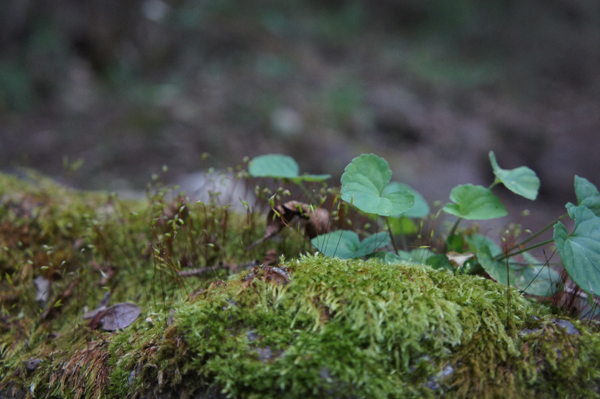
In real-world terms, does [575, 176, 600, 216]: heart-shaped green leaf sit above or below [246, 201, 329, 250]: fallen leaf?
above

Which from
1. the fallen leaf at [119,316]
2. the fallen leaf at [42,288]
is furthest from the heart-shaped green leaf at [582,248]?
the fallen leaf at [42,288]

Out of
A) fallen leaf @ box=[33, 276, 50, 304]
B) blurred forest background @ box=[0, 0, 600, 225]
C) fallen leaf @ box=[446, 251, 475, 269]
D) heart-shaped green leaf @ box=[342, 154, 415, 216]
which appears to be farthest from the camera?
blurred forest background @ box=[0, 0, 600, 225]

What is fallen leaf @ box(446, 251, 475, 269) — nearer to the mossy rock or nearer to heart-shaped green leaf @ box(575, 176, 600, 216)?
the mossy rock

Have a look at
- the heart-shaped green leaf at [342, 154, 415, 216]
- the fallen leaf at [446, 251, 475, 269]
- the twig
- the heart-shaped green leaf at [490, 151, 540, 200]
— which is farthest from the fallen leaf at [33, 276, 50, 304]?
the heart-shaped green leaf at [490, 151, 540, 200]

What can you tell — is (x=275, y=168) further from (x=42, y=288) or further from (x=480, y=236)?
(x=42, y=288)

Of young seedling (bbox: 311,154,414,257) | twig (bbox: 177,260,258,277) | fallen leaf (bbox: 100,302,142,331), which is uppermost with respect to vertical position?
young seedling (bbox: 311,154,414,257)

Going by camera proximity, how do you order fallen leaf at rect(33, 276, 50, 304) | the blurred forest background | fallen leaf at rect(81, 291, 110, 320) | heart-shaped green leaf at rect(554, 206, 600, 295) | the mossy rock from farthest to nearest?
the blurred forest background < fallen leaf at rect(33, 276, 50, 304) < fallen leaf at rect(81, 291, 110, 320) < heart-shaped green leaf at rect(554, 206, 600, 295) < the mossy rock

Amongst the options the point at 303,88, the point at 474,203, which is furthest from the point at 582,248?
the point at 303,88

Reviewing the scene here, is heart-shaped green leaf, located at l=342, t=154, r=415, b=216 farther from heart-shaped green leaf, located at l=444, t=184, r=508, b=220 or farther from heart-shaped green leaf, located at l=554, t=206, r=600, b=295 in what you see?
heart-shaped green leaf, located at l=554, t=206, r=600, b=295

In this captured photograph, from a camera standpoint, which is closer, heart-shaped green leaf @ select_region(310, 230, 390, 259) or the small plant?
the small plant
